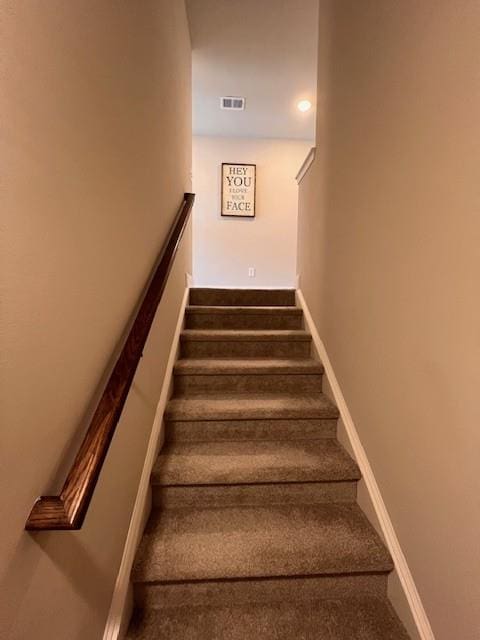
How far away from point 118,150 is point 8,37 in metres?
0.50

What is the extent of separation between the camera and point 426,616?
993 mm

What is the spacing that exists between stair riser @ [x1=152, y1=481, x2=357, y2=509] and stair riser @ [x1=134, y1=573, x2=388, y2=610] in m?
0.31

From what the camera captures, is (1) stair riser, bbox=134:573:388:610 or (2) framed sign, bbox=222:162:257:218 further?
(2) framed sign, bbox=222:162:257:218

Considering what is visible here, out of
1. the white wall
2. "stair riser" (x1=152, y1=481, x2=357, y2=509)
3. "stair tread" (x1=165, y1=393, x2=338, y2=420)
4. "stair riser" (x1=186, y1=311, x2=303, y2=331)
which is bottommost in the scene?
"stair riser" (x1=152, y1=481, x2=357, y2=509)

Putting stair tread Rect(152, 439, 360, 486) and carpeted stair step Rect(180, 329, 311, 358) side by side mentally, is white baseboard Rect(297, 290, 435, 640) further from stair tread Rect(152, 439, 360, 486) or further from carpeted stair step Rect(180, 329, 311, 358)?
carpeted stair step Rect(180, 329, 311, 358)

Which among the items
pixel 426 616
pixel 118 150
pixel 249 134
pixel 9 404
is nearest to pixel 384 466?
pixel 426 616

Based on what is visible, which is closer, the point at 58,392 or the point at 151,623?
the point at 58,392

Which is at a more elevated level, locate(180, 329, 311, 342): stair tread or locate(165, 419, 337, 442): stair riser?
locate(180, 329, 311, 342): stair tread

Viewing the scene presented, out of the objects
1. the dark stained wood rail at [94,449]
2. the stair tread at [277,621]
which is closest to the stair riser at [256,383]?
the dark stained wood rail at [94,449]

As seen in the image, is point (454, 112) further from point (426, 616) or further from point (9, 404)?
point (426, 616)

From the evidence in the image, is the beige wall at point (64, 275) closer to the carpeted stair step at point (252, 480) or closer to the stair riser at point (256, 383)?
the carpeted stair step at point (252, 480)

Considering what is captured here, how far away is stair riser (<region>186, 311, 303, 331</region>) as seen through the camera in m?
2.44

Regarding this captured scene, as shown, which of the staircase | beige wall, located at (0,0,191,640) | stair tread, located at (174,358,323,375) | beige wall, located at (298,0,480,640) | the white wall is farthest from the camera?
the white wall

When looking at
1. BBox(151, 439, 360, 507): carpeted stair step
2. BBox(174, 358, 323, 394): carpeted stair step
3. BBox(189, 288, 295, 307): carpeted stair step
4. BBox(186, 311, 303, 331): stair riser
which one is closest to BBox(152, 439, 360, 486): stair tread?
BBox(151, 439, 360, 507): carpeted stair step
